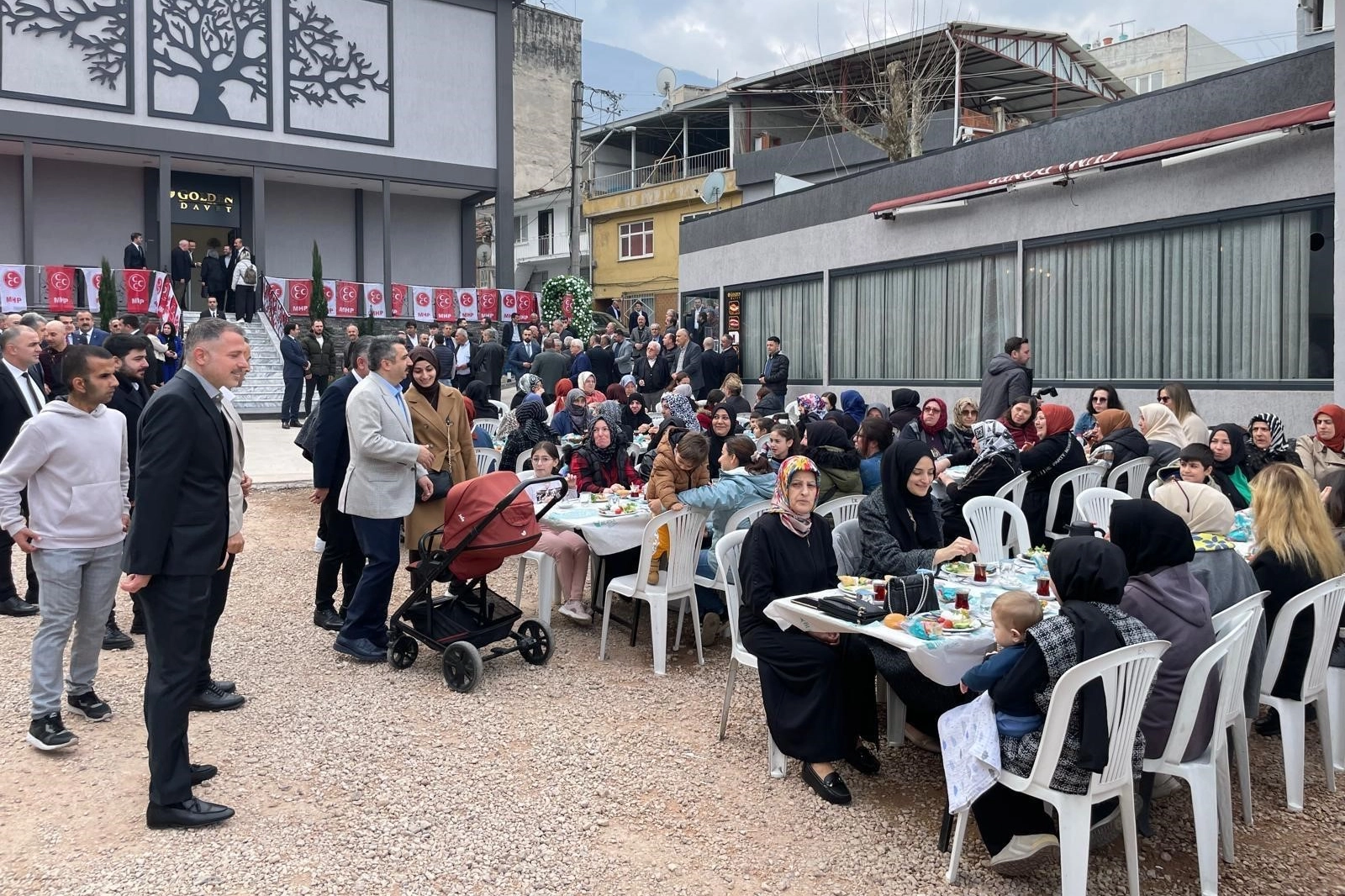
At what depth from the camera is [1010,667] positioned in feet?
11.2

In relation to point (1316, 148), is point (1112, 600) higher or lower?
lower

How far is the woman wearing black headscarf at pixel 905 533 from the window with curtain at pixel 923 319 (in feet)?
26.3

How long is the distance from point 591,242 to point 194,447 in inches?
1362

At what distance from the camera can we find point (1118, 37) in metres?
35.0

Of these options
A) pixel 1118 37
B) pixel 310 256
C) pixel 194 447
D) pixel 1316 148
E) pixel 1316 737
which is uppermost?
pixel 1118 37

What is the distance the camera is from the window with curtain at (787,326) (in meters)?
16.1

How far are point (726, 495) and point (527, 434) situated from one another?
12.3 ft

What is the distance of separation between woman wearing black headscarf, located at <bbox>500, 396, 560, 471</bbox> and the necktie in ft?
12.6

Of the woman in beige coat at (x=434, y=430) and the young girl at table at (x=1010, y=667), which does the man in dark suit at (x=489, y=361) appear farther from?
the young girl at table at (x=1010, y=667)

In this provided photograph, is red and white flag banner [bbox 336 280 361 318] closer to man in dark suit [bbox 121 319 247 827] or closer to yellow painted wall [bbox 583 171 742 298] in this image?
yellow painted wall [bbox 583 171 742 298]

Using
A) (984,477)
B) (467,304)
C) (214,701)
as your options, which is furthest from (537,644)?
(467,304)

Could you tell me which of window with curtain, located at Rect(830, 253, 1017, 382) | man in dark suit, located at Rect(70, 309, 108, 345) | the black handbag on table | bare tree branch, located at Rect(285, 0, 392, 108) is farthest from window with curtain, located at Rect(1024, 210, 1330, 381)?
bare tree branch, located at Rect(285, 0, 392, 108)

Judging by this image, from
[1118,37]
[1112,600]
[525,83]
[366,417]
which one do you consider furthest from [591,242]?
[1112,600]

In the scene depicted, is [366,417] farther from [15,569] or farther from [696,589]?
[15,569]
